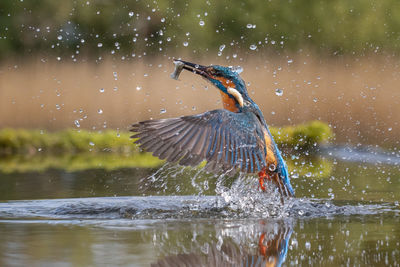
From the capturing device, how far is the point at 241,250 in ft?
12.5

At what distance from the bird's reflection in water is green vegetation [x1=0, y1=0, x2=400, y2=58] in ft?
45.7

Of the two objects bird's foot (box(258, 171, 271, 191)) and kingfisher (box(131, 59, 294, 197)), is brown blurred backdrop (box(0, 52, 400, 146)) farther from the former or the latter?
kingfisher (box(131, 59, 294, 197))

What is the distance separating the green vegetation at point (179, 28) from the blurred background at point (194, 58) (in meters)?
0.03

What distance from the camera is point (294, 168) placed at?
888 cm

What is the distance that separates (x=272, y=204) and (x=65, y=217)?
138 centimetres

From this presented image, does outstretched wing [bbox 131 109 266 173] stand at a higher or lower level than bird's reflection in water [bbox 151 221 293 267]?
higher

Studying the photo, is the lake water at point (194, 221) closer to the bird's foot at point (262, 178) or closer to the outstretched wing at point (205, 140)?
the bird's foot at point (262, 178)

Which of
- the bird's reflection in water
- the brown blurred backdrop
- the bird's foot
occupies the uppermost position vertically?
the brown blurred backdrop

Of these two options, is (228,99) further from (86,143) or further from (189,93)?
(189,93)

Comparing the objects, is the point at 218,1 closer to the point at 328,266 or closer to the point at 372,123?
the point at 372,123

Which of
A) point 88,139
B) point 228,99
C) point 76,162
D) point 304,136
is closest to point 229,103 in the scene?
point 228,99

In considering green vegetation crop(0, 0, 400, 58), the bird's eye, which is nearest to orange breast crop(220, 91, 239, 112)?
the bird's eye

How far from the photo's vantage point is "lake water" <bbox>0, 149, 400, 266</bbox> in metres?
3.67

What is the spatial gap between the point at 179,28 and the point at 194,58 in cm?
119
